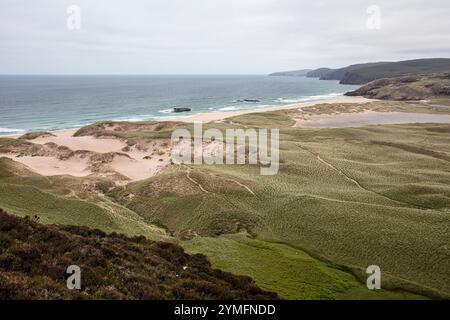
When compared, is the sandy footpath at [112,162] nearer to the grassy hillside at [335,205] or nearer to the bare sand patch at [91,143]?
the bare sand patch at [91,143]

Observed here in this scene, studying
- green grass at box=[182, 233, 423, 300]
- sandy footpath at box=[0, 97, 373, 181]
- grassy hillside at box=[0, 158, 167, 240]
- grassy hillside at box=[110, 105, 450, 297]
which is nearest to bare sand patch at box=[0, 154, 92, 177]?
sandy footpath at box=[0, 97, 373, 181]

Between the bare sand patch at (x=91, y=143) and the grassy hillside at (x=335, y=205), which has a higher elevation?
the bare sand patch at (x=91, y=143)

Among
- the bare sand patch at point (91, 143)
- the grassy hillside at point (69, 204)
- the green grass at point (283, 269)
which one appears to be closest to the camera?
the green grass at point (283, 269)

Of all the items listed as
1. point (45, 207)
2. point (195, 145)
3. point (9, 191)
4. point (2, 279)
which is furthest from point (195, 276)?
point (195, 145)

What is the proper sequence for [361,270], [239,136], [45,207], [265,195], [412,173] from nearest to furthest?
1. [361,270]
2. [45,207]
3. [265,195]
4. [412,173]
5. [239,136]

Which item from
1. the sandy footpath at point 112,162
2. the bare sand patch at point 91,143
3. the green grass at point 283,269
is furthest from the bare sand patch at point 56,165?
the green grass at point 283,269

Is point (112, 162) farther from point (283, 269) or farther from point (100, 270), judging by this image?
point (100, 270)
